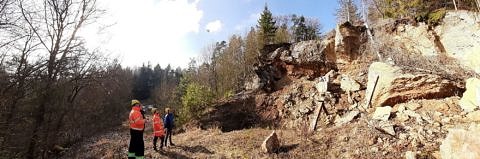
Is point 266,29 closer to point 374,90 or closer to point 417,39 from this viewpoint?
point 417,39

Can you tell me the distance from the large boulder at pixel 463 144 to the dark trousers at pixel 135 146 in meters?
8.32

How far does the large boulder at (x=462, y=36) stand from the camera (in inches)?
688

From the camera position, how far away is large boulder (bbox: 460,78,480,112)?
1238 cm

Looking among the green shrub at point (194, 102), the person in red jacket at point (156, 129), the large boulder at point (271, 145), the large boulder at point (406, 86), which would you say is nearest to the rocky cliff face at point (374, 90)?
the large boulder at point (406, 86)

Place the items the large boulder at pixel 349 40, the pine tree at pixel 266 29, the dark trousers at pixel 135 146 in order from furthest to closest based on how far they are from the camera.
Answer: the pine tree at pixel 266 29, the large boulder at pixel 349 40, the dark trousers at pixel 135 146

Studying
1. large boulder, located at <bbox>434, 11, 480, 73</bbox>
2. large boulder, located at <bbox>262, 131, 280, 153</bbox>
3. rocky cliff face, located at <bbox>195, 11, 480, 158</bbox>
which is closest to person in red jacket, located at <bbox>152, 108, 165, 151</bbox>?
large boulder, located at <bbox>262, 131, 280, 153</bbox>

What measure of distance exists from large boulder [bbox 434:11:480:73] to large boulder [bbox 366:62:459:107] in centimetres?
298

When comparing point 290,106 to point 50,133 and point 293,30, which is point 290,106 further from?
point 293,30

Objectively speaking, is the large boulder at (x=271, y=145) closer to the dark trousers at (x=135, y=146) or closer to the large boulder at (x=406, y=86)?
the dark trousers at (x=135, y=146)

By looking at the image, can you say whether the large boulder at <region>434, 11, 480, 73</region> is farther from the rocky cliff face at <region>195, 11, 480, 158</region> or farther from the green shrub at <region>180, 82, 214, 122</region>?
the green shrub at <region>180, 82, 214, 122</region>

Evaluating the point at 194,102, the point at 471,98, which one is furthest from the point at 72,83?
the point at 471,98

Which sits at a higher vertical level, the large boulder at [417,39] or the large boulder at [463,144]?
the large boulder at [417,39]

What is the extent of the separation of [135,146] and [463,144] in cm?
863

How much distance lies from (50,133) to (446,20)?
22588mm
